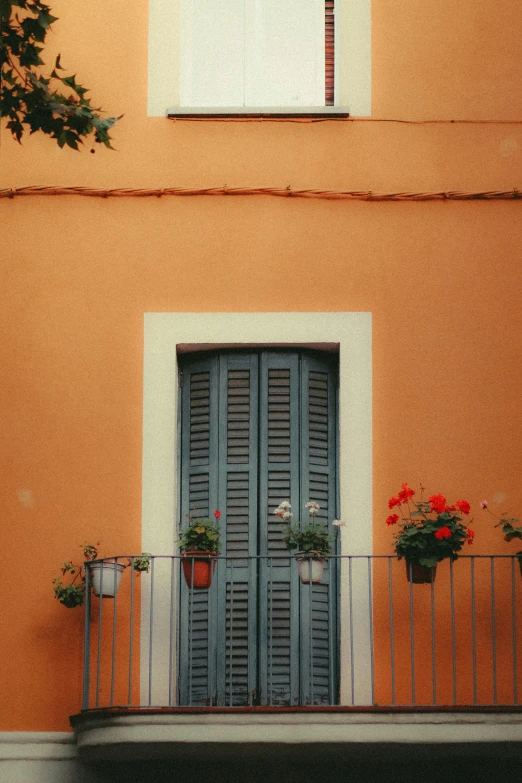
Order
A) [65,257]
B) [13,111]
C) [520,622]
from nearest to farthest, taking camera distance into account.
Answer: [13,111], [520,622], [65,257]

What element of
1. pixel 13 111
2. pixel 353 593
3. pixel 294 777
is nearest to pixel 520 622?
pixel 353 593

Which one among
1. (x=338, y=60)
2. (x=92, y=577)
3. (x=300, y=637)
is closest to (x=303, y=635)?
(x=300, y=637)

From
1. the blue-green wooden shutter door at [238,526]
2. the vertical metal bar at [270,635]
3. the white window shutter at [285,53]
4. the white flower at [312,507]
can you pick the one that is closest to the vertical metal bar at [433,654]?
the white flower at [312,507]

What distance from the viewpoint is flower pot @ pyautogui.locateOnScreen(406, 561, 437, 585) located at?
9820mm

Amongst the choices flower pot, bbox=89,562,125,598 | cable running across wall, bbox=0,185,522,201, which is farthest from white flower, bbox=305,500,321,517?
cable running across wall, bbox=0,185,522,201

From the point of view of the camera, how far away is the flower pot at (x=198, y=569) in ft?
32.6

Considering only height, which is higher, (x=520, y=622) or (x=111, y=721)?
(x=520, y=622)

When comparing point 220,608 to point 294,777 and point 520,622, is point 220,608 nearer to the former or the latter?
point 294,777

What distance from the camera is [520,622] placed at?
1011 cm

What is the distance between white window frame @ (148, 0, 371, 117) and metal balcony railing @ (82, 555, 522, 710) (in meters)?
3.02

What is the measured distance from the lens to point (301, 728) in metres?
9.37

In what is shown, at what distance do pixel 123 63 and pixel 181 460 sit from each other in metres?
2.70

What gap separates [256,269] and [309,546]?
1.92 metres

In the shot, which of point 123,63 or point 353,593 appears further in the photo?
point 123,63
